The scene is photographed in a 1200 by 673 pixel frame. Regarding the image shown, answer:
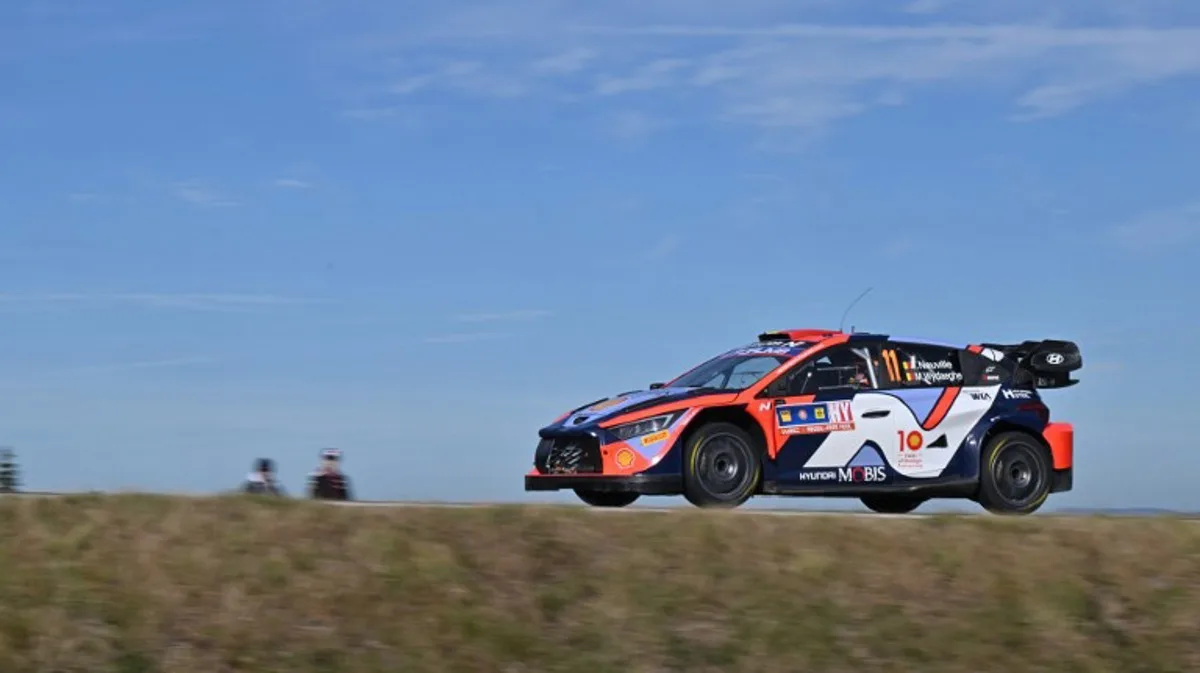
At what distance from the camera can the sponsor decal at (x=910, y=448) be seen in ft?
54.2

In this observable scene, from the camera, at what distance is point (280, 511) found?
11.5 meters

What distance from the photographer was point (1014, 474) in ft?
55.8

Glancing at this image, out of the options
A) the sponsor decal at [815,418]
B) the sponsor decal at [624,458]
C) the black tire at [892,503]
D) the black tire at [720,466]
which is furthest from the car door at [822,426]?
the black tire at [892,503]

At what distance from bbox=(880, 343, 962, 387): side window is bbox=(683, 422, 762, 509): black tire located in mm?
1723

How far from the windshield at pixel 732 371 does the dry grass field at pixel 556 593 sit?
428cm

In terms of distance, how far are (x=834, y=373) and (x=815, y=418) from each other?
2.06 feet

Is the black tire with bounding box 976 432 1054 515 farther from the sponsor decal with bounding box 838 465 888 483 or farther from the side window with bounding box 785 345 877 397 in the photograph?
the side window with bounding box 785 345 877 397

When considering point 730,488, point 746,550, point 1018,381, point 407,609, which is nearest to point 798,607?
point 746,550

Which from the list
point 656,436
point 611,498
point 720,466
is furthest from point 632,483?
point 611,498

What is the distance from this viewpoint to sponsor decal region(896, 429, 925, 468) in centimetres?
1653

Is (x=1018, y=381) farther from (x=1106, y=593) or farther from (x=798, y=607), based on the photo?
(x=798, y=607)

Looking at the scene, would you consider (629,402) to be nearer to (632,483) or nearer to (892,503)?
(632,483)

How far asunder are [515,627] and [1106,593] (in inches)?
161

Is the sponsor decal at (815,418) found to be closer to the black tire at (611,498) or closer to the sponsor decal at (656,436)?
the sponsor decal at (656,436)
